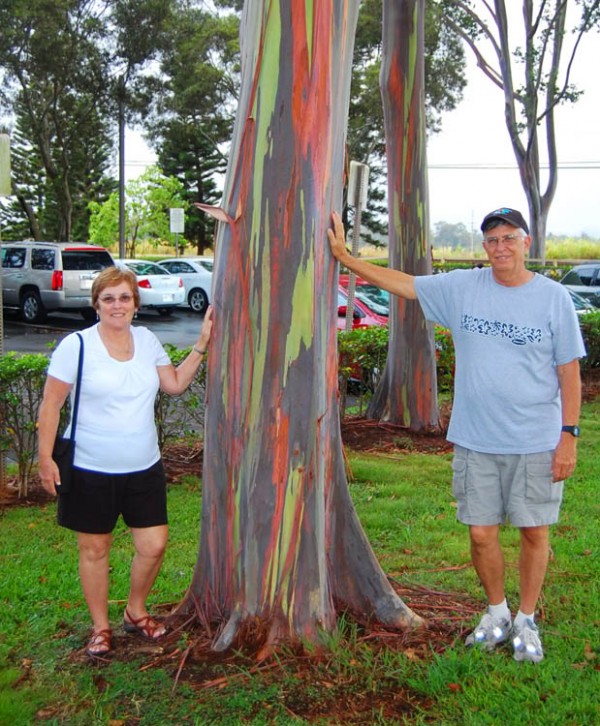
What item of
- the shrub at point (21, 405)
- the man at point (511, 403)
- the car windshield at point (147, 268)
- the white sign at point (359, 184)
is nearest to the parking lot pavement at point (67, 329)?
the car windshield at point (147, 268)

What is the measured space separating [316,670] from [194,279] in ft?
77.2

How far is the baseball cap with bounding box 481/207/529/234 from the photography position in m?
3.84

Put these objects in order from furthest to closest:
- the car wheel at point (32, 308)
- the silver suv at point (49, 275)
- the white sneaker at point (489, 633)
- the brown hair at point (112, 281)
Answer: the car wheel at point (32, 308), the silver suv at point (49, 275), the white sneaker at point (489, 633), the brown hair at point (112, 281)

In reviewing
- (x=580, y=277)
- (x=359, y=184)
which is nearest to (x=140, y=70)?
(x=580, y=277)

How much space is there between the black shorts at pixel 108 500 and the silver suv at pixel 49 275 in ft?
58.5

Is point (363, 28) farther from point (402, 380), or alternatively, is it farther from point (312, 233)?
point (312, 233)

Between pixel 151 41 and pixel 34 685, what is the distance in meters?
31.8

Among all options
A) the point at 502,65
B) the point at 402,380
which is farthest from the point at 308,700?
the point at 502,65

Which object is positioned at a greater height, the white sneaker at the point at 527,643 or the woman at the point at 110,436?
the woman at the point at 110,436

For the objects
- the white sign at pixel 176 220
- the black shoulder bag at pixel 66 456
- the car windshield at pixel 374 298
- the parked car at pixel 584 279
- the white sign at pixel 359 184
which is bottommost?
the black shoulder bag at pixel 66 456

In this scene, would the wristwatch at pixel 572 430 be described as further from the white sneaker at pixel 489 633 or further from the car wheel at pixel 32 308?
the car wheel at pixel 32 308

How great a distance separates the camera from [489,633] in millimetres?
3994

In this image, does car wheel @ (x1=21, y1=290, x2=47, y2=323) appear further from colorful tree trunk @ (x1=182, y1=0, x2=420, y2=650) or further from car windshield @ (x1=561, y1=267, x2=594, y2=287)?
colorful tree trunk @ (x1=182, y1=0, x2=420, y2=650)

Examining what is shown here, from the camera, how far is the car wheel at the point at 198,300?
26.6 metres
